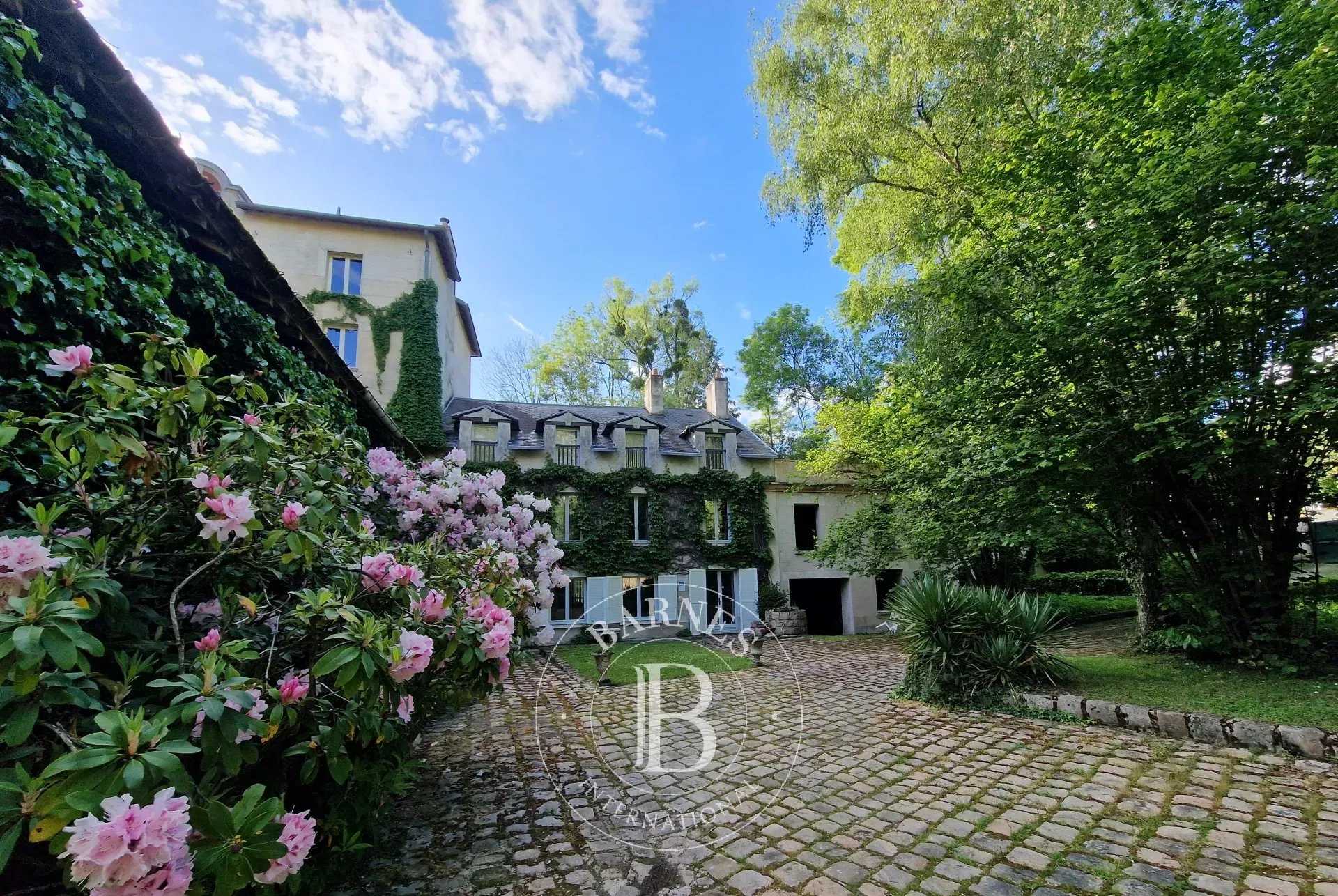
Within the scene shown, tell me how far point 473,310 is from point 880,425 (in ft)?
50.2

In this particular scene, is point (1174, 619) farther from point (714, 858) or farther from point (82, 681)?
point (82, 681)

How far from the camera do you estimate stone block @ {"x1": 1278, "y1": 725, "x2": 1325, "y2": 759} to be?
12.6 feet

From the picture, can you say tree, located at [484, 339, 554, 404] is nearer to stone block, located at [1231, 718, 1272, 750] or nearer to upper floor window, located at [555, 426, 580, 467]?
upper floor window, located at [555, 426, 580, 467]

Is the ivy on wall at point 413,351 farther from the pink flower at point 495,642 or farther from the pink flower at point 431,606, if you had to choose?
the pink flower at point 431,606

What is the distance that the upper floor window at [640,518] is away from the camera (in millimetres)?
16047

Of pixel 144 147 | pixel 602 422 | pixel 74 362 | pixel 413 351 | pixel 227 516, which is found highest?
pixel 413 351

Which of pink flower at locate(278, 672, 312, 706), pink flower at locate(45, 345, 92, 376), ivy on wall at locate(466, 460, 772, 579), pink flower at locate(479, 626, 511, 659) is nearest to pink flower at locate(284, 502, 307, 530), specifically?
pink flower at locate(278, 672, 312, 706)

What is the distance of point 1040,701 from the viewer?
212 inches

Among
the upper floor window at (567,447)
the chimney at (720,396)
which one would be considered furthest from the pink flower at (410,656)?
the chimney at (720,396)

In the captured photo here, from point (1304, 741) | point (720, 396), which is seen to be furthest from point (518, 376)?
point (1304, 741)

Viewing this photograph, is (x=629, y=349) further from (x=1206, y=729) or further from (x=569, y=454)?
(x=1206, y=729)

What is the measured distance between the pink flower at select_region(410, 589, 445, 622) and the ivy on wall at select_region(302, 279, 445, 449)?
13544 mm

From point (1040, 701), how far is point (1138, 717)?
2.65 feet

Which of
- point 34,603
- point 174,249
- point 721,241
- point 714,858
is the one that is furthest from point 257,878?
point 721,241
